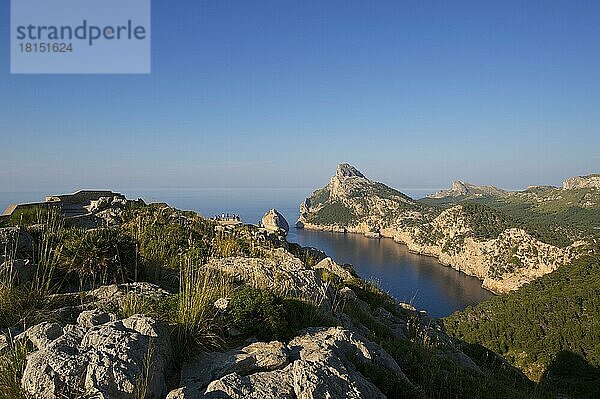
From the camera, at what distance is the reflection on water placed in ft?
292

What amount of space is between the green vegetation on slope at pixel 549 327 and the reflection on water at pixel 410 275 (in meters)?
11.7

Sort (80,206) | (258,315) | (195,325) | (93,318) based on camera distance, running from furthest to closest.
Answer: (80,206) → (258,315) → (195,325) → (93,318)

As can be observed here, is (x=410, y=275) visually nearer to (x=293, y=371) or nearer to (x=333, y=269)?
(x=333, y=269)

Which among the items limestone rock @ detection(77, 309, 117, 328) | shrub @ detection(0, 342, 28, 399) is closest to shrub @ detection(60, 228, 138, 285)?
limestone rock @ detection(77, 309, 117, 328)

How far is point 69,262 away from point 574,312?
7307 cm

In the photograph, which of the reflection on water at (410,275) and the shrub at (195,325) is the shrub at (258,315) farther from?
the reflection on water at (410,275)

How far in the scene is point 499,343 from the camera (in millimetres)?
56188

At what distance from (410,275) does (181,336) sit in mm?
115214

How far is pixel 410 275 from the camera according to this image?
114m

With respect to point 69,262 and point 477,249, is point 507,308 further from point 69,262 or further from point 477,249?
point 69,262

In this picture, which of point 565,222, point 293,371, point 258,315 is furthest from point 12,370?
point 565,222

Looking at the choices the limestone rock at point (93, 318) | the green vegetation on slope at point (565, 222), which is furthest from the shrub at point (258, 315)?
the green vegetation on slope at point (565, 222)

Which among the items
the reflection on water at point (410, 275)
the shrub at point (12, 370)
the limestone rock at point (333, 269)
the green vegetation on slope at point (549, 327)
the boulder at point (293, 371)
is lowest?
the reflection on water at point (410, 275)

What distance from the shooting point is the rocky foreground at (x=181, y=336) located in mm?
3988
